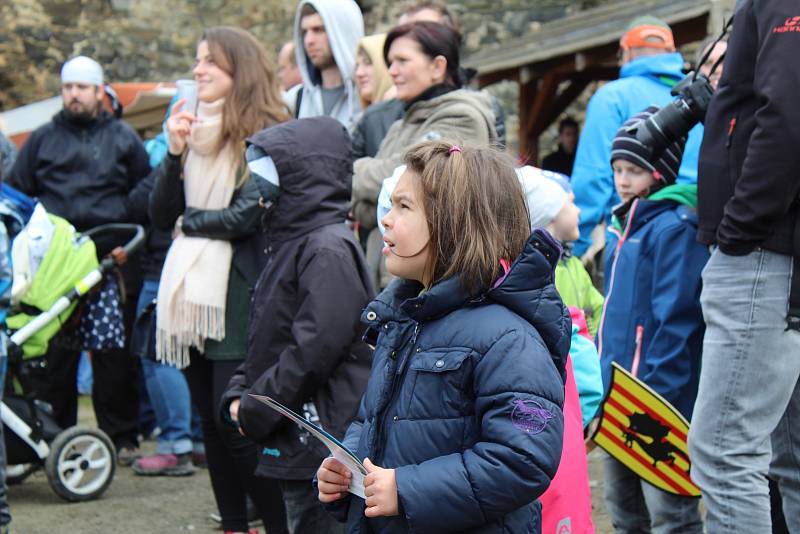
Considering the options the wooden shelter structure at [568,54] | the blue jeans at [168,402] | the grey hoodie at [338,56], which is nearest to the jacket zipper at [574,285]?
the grey hoodie at [338,56]

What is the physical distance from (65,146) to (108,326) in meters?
1.38

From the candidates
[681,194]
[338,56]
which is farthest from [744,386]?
[338,56]

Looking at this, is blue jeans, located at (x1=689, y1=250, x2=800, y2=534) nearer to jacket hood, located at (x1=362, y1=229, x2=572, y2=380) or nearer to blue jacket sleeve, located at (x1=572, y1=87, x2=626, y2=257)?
jacket hood, located at (x1=362, y1=229, x2=572, y2=380)

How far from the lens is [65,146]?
6891 millimetres

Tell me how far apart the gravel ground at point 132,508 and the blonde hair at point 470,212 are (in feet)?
8.81

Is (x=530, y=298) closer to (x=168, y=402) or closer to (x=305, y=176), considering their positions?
(x=305, y=176)

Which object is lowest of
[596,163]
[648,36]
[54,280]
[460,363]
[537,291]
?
[54,280]

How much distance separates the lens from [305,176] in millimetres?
3789

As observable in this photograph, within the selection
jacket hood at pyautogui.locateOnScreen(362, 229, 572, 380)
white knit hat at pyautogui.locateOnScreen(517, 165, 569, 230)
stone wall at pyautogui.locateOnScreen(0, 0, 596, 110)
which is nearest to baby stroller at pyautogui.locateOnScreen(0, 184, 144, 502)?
white knit hat at pyautogui.locateOnScreen(517, 165, 569, 230)

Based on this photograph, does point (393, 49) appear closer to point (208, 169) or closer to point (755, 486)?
point (208, 169)

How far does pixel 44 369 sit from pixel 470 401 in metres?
4.20

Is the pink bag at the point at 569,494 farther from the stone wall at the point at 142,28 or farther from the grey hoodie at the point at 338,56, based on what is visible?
the stone wall at the point at 142,28

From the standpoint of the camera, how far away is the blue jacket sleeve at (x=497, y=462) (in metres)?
2.25

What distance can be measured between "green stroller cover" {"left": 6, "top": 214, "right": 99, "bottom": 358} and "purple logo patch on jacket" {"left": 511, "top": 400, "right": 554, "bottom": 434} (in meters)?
4.05
